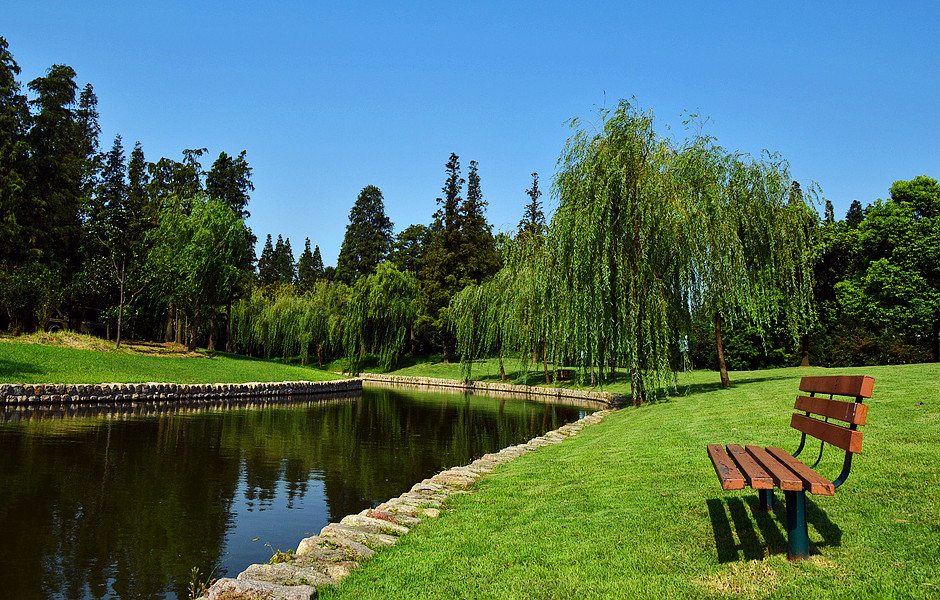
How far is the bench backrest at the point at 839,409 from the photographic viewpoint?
3.50m

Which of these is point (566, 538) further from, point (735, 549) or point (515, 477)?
point (515, 477)

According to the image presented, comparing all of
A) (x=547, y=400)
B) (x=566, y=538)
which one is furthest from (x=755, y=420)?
(x=547, y=400)

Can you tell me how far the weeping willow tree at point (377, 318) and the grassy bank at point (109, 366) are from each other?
9.19 meters

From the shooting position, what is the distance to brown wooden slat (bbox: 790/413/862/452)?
3.39m

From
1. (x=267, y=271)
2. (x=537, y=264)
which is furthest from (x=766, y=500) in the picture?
(x=267, y=271)

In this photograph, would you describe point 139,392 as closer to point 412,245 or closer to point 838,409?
point 838,409

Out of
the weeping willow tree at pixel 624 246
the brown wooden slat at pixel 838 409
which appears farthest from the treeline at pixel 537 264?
the brown wooden slat at pixel 838 409

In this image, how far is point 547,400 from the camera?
28188mm

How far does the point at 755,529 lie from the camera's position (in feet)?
13.8

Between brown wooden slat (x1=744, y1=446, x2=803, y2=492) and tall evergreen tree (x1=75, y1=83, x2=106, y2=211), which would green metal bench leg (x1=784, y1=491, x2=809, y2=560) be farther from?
tall evergreen tree (x1=75, y1=83, x2=106, y2=211)

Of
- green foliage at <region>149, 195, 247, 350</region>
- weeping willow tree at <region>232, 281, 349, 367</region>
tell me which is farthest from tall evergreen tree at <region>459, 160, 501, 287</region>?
green foliage at <region>149, 195, 247, 350</region>

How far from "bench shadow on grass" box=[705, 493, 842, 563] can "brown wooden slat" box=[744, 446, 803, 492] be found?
0.51m

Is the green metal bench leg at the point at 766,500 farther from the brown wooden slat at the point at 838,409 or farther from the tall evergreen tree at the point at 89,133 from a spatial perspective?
the tall evergreen tree at the point at 89,133

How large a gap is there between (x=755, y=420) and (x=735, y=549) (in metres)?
5.68
